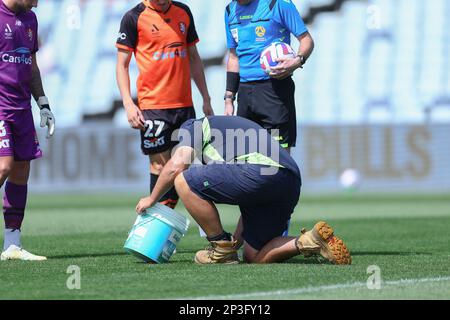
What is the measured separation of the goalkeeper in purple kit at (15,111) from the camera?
8312 millimetres

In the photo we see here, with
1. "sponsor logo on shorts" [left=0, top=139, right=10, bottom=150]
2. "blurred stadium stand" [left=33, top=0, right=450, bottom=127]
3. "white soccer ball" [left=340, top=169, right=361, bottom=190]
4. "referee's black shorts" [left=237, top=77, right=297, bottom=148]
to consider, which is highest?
"referee's black shorts" [left=237, top=77, right=297, bottom=148]

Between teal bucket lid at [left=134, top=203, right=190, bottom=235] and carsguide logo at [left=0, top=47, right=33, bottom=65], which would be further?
carsguide logo at [left=0, top=47, right=33, bottom=65]

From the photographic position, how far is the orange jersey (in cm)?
899

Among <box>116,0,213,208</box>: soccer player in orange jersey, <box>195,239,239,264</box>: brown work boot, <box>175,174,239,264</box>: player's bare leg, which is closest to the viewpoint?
<box>175,174,239,264</box>: player's bare leg

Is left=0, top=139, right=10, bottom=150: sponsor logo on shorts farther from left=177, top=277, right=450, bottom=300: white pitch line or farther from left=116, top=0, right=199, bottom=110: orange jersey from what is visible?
left=177, top=277, right=450, bottom=300: white pitch line

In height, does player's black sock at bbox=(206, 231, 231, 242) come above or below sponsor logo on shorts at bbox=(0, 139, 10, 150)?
below

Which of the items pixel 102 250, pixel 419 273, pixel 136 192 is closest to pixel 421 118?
pixel 136 192

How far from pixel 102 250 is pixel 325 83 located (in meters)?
17.1

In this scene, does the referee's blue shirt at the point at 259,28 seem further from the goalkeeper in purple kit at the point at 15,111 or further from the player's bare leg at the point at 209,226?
the goalkeeper in purple kit at the point at 15,111

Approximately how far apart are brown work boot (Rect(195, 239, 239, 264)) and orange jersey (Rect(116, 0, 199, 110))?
1.66 metres

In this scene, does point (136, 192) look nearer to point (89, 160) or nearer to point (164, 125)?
point (89, 160)

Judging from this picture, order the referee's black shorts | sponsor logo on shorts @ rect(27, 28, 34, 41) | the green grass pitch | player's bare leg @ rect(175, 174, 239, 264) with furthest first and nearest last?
the referee's black shorts, sponsor logo on shorts @ rect(27, 28, 34, 41), player's bare leg @ rect(175, 174, 239, 264), the green grass pitch

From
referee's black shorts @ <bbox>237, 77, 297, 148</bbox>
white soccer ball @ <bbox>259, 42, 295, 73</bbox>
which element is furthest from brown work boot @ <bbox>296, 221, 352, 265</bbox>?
white soccer ball @ <bbox>259, 42, 295, 73</bbox>

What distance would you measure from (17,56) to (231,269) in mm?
2583
